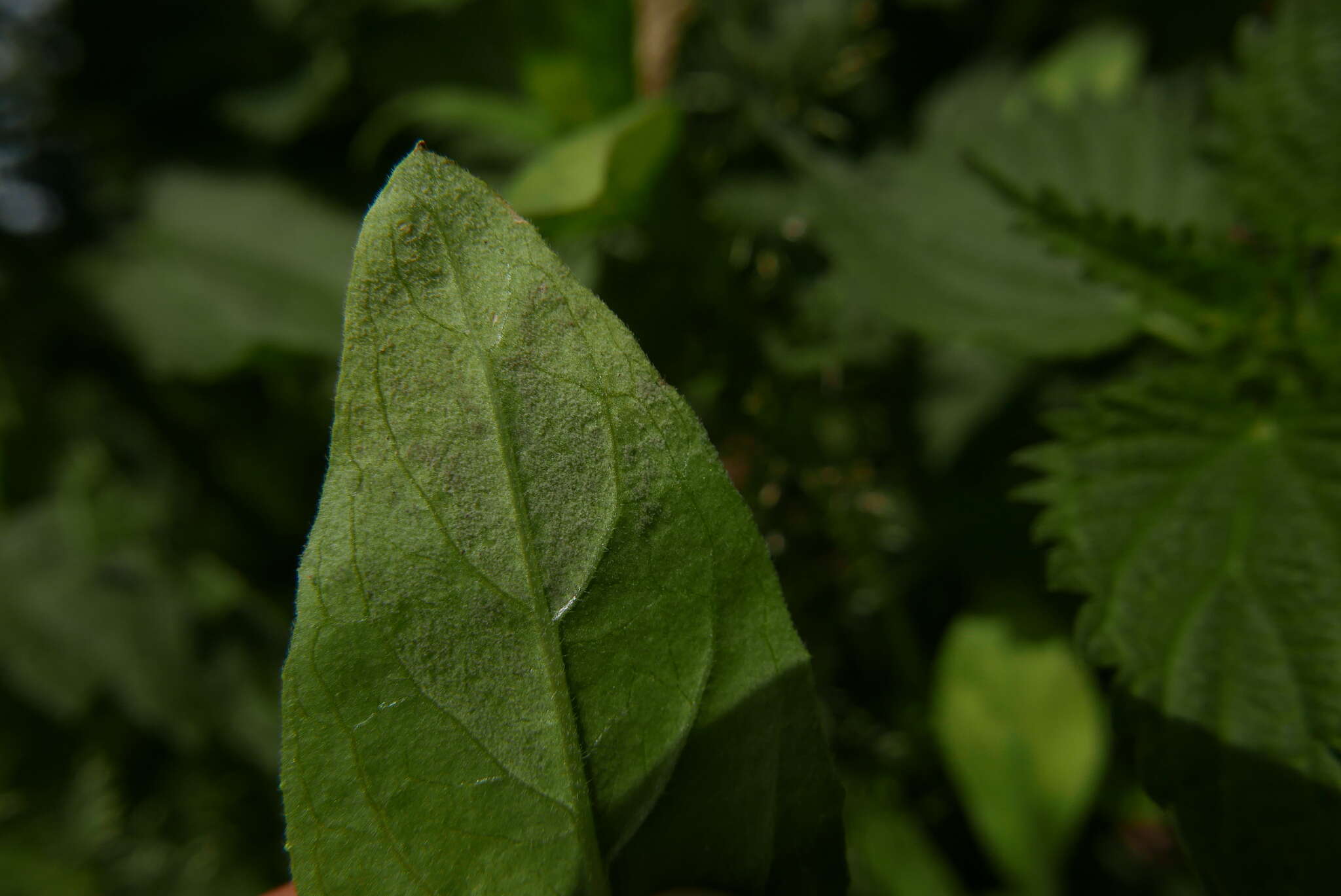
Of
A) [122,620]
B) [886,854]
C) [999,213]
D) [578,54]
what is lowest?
[886,854]

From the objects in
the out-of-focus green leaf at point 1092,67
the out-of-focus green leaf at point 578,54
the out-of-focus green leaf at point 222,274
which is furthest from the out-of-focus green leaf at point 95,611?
the out-of-focus green leaf at point 1092,67

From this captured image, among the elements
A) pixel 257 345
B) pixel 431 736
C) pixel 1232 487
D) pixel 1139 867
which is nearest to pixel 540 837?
pixel 431 736

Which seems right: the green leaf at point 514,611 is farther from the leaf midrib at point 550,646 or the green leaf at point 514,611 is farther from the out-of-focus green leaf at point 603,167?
the out-of-focus green leaf at point 603,167

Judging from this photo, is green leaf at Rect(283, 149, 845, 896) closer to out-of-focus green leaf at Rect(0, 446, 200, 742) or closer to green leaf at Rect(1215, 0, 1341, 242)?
green leaf at Rect(1215, 0, 1341, 242)

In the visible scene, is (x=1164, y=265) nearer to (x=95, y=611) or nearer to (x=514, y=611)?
(x=514, y=611)

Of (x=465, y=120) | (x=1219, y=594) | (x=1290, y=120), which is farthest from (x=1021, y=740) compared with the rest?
(x=465, y=120)

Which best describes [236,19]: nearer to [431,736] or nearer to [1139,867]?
[431,736]

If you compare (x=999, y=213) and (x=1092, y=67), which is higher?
(x=1092, y=67)
